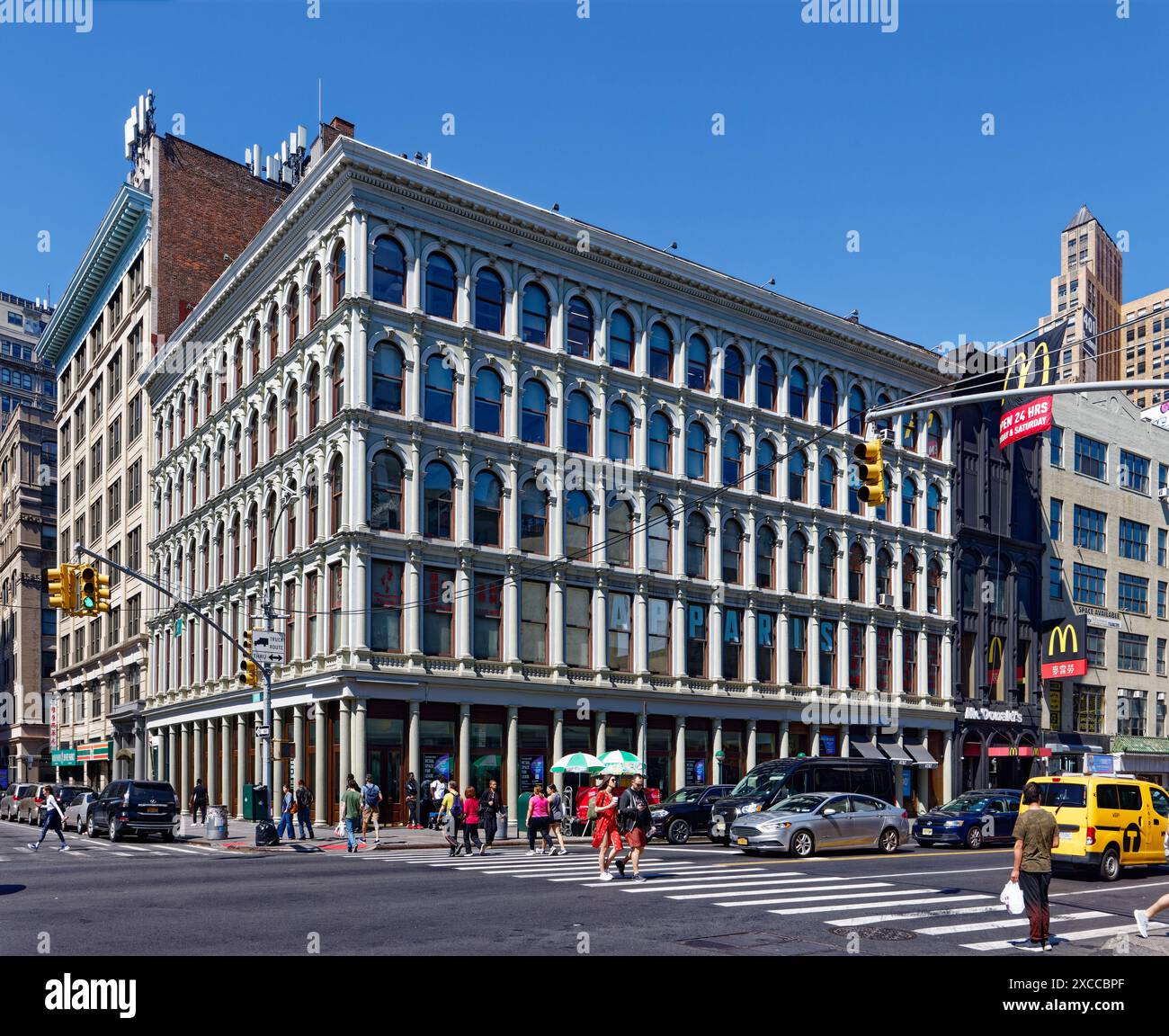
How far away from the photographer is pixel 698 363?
171ft

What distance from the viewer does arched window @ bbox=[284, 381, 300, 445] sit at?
4684 cm

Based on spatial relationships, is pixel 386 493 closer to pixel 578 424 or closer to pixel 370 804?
pixel 578 424

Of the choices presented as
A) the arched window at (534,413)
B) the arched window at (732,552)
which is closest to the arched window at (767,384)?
the arched window at (732,552)

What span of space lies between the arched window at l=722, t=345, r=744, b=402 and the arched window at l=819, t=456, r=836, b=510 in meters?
5.41

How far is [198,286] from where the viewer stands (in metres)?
65.8

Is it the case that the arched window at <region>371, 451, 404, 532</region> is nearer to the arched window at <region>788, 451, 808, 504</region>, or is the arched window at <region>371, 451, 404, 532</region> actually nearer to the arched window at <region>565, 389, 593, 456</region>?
the arched window at <region>565, 389, 593, 456</region>

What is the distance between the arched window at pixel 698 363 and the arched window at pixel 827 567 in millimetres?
9205

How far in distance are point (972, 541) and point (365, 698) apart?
3451cm

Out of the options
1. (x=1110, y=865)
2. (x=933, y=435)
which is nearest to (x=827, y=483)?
(x=933, y=435)

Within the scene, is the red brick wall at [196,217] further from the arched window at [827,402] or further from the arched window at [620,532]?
the arched window at [827,402]

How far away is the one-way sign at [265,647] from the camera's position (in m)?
34.8

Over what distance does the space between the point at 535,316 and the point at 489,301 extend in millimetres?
2095
